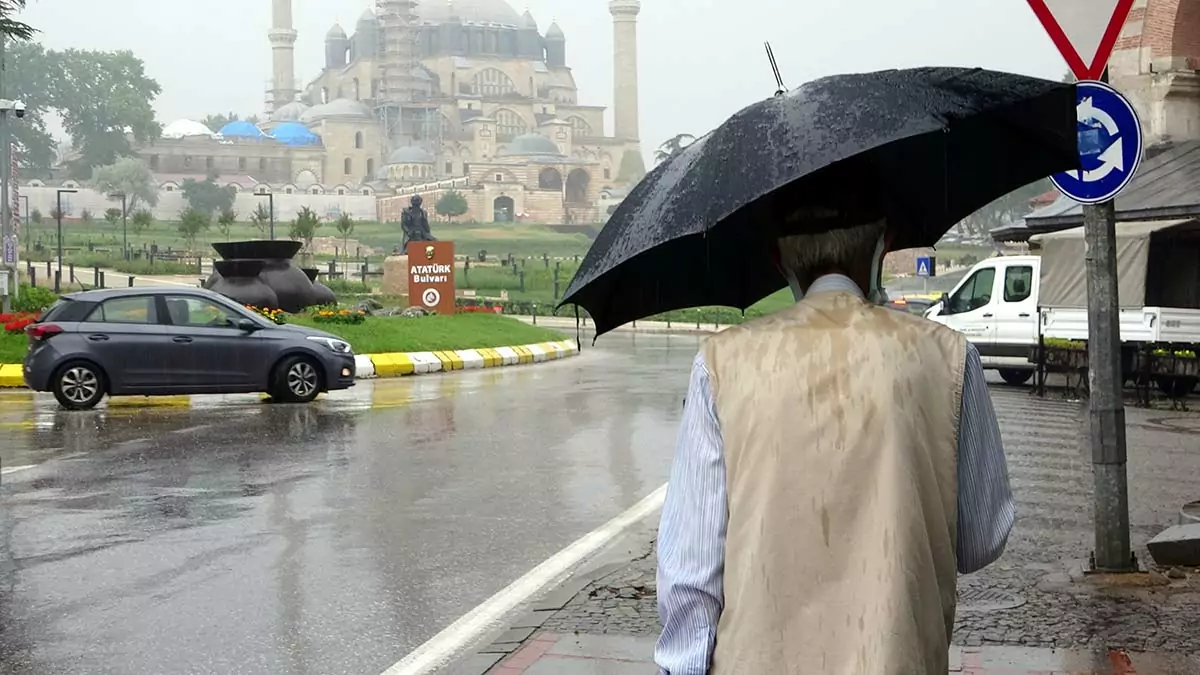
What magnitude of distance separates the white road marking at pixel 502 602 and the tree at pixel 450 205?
11421 centimetres

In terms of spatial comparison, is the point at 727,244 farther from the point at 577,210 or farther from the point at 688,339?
the point at 577,210

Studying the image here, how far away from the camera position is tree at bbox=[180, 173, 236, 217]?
124m

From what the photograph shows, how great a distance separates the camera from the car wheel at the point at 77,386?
53.8 feet

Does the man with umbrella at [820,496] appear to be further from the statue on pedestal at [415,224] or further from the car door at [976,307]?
the statue on pedestal at [415,224]

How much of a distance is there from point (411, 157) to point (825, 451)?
435 ft

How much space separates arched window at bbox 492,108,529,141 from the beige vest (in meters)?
148

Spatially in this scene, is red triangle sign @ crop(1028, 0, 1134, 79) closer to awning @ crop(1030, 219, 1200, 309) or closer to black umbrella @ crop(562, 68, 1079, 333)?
black umbrella @ crop(562, 68, 1079, 333)

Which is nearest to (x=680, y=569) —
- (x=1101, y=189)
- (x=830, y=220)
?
(x=830, y=220)

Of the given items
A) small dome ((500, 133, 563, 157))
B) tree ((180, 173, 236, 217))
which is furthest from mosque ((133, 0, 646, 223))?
tree ((180, 173, 236, 217))

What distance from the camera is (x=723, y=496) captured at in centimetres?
261

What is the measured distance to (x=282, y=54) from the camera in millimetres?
169750

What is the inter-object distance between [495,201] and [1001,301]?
11000cm

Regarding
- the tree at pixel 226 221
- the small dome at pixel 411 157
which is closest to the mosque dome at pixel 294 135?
the small dome at pixel 411 157

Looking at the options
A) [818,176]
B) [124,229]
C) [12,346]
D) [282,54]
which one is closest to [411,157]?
[282,54]
